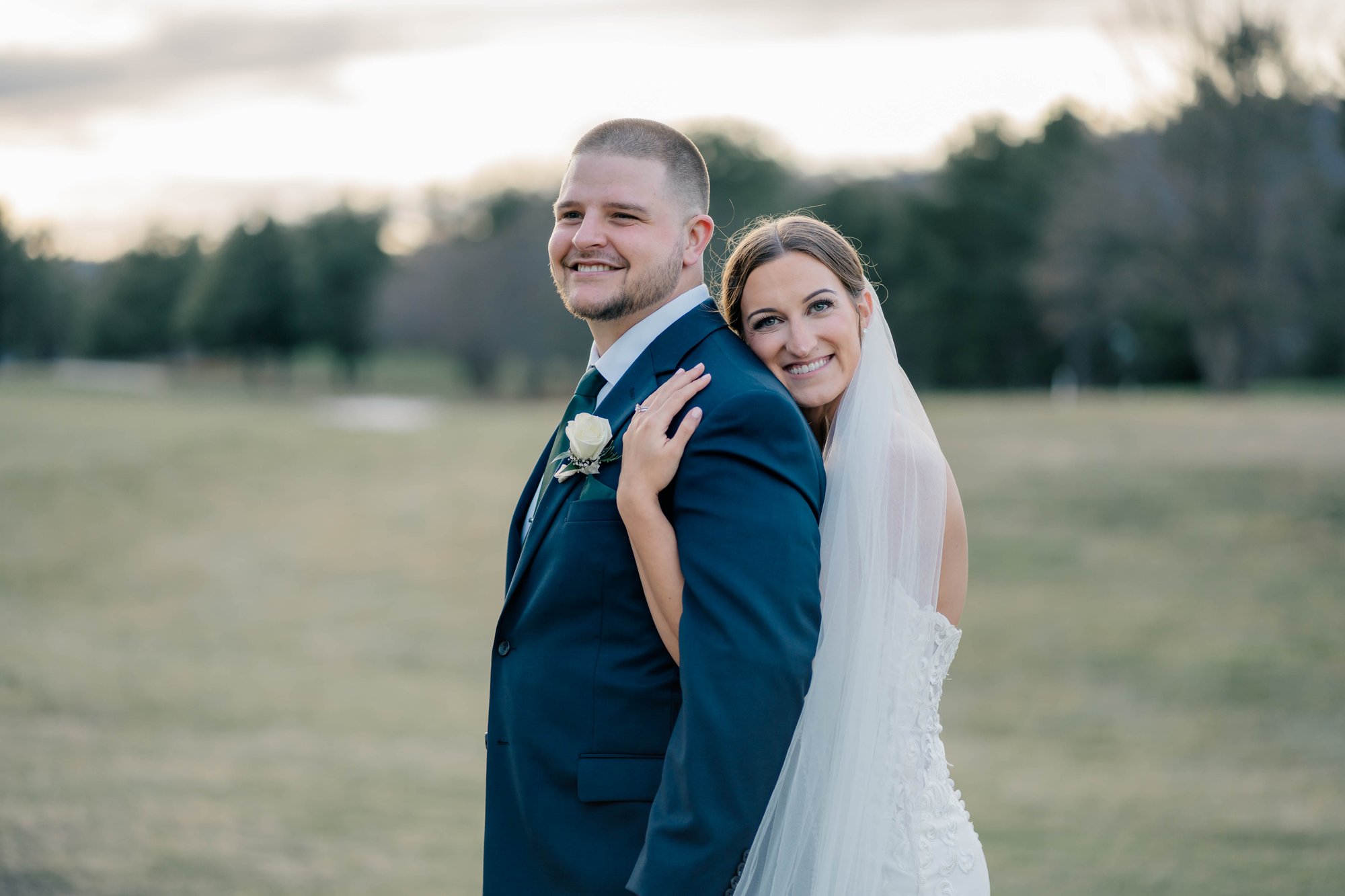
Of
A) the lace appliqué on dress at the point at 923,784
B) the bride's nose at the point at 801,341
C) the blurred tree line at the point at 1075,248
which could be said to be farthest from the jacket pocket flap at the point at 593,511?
the blurred tree line at the point at 1075,248

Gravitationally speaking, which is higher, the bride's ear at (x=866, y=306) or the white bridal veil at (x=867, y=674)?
the bride's ear at (x=866, y=306)

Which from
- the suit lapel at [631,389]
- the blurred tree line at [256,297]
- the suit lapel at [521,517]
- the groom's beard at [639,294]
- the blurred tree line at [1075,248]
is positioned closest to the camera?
the suit lapel at [631,389]

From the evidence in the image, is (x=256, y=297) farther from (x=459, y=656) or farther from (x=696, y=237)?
(x=696, y=237)

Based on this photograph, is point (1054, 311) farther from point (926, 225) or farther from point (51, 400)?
point (51, 400)

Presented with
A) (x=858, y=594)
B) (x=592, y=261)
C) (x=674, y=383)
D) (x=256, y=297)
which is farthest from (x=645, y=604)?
(x=256, y=297)

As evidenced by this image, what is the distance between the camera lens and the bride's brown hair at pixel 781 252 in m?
2.58

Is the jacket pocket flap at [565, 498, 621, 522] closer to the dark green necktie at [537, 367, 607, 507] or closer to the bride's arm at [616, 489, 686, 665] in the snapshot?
the bride's arm at [616, 489, 686, 665]

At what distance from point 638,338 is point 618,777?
88 centimetres

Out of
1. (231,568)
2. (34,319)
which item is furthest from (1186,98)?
(34,319)

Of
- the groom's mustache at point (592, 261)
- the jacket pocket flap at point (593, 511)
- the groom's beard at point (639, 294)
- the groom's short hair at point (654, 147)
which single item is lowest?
the jacket pocket flap at point (593, 511)

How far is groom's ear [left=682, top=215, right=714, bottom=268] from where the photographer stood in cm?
247

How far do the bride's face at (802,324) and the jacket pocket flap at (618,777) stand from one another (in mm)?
891

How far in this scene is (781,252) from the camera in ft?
8.45

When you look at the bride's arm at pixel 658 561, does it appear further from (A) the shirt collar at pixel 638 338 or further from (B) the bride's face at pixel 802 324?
(B) the bride's face at pixel 802 324
